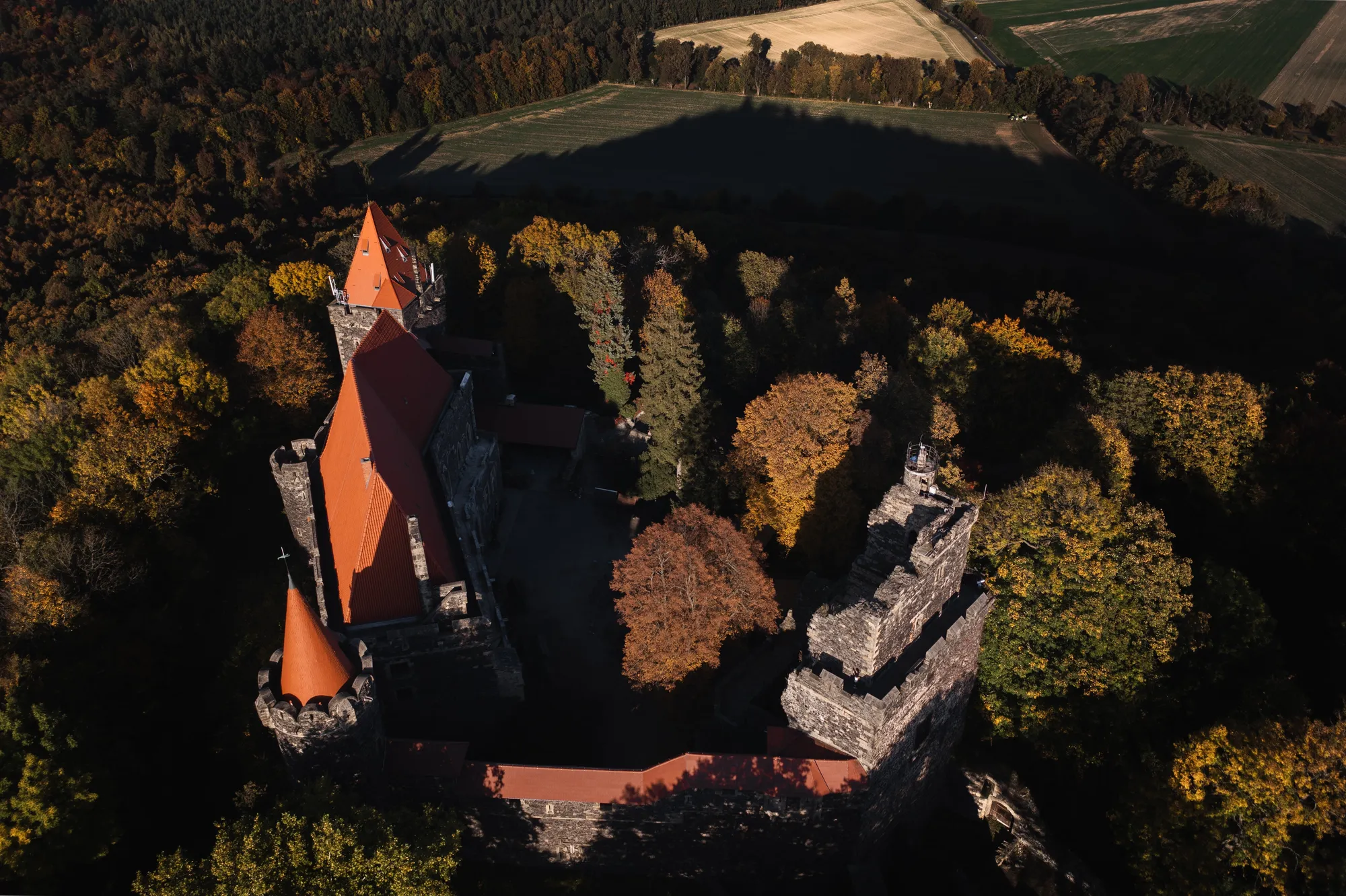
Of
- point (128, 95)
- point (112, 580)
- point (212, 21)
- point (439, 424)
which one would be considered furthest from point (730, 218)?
point (212, 21)

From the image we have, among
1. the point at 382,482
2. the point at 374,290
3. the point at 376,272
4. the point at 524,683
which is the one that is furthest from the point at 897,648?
the point at 376,272

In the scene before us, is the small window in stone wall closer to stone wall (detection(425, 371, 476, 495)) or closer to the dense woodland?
the dense woodland

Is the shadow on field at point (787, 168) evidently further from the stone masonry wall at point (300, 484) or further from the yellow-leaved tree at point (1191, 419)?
the stone masonry wall at point (300, 484)

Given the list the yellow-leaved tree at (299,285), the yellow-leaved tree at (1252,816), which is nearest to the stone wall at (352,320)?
the yellow-leaved tree at (299,285)

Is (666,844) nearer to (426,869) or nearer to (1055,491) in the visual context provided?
(426,869)

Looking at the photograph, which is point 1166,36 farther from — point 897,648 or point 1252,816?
point 897,648

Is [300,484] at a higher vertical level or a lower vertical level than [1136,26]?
lower
